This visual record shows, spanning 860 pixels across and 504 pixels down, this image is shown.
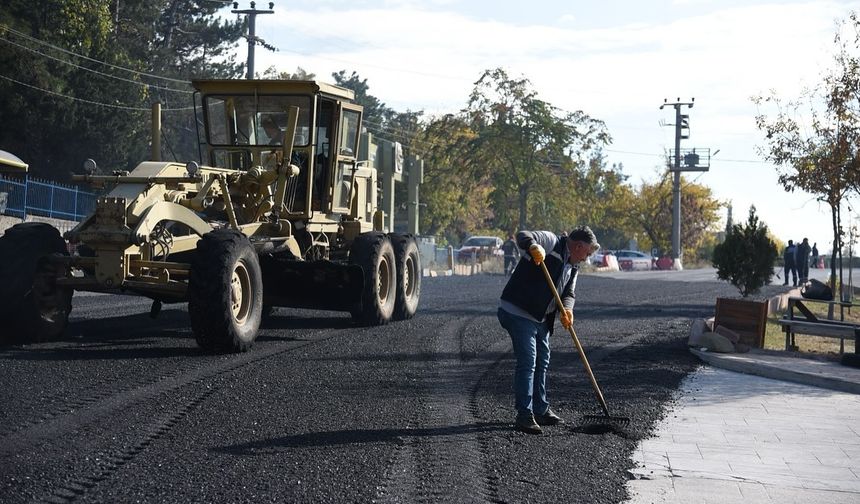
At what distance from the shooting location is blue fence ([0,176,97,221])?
31.0 metres

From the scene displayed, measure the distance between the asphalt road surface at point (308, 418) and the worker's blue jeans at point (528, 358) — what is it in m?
0.28

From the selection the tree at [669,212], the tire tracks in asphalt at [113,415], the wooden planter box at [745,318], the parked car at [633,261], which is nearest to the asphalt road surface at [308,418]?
the tire tracks in asphalt at [113,415]

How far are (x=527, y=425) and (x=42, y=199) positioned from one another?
89.0 ft

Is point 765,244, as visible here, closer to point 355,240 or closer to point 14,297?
point 355,240

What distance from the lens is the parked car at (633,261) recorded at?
69.5 metres

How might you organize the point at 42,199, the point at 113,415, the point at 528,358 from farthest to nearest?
the point at 42,199 → the point at 528,358 → the point at 113,415

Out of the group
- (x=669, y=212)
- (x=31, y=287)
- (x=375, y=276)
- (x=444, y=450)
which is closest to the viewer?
(x=444, y=450)

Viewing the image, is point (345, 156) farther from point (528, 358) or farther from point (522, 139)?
point (522, 139)

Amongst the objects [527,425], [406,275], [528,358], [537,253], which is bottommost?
[527,425]

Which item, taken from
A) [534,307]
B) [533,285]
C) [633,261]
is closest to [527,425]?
[534,307]

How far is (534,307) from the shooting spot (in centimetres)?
838

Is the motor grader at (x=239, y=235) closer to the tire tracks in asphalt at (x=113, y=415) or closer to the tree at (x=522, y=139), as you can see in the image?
the tire tracks in asphalt at (x=113, y=415)

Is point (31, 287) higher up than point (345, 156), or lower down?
lower down

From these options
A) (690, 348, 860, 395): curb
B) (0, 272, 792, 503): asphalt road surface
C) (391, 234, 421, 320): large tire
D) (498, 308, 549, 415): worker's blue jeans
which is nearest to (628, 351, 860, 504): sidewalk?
(690, 348, 860, 395): curb
